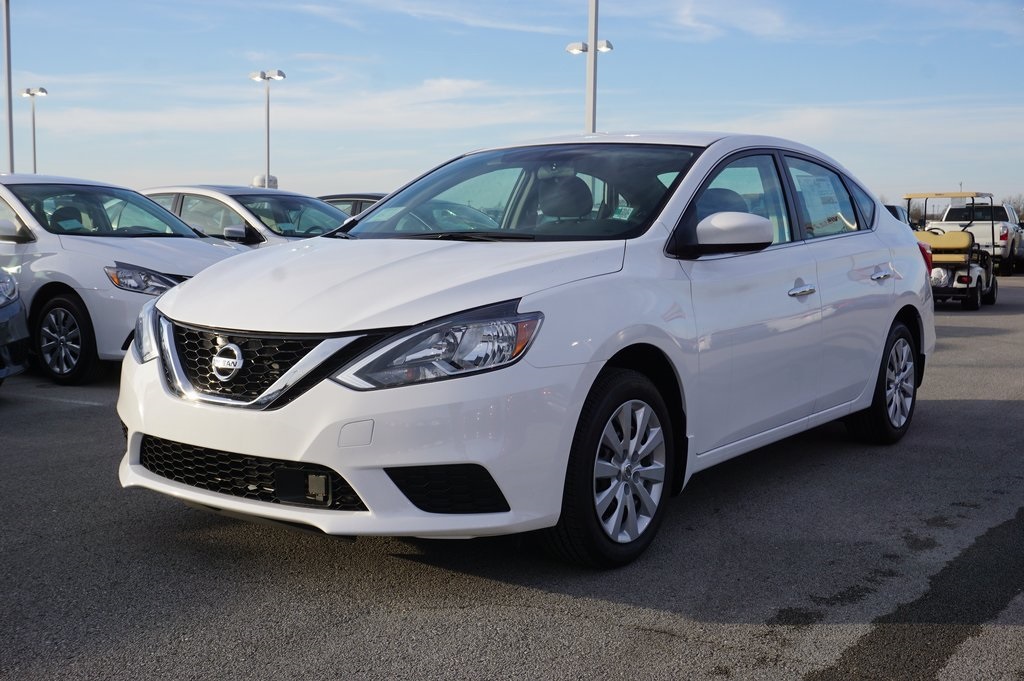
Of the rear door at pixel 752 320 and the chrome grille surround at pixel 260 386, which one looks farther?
the rear door at pixel 752 320

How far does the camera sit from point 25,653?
10.7 feet

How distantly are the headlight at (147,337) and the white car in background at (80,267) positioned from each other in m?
3.95

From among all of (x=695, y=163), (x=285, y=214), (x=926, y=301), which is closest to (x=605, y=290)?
(x=695, y=163)

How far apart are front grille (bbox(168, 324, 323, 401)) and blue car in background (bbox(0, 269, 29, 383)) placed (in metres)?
4.01

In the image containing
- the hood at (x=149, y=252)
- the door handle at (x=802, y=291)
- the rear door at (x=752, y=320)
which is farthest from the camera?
the hood at (x=149, y=252)

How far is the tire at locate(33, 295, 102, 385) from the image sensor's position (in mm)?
8336

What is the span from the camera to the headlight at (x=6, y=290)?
7402mm

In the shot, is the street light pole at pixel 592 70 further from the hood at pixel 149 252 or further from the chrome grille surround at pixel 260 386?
the chrome grille surround at pixel 260 386

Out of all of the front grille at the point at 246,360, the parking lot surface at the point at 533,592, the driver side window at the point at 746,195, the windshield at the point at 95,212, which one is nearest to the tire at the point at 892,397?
the parking lot surface at the point at 533,592

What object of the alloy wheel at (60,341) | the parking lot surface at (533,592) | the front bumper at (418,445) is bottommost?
the parking lot surface at (533,592)

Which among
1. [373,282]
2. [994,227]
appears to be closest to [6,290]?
[373,282]

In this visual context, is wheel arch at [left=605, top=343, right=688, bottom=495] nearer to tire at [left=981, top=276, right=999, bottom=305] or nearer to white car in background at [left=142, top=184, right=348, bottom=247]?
white car in background at [left=142, top=184, right=348, bottom=247]

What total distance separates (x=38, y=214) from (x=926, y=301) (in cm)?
654

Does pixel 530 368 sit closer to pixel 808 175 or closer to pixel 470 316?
pixel 470 316
